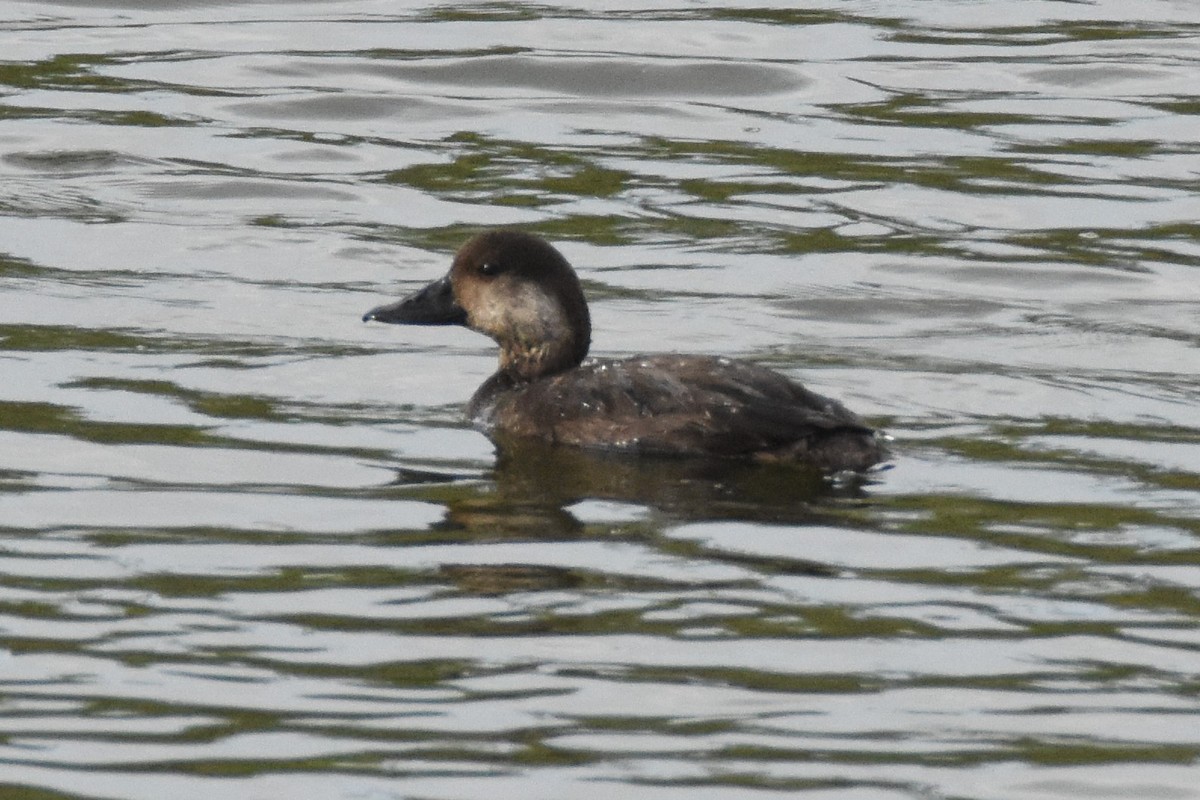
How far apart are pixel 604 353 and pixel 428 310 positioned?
106 centimetres

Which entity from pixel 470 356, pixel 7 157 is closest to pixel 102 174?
pixel 7 157

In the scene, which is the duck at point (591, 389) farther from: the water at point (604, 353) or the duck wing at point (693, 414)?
the water at point (604, 353)

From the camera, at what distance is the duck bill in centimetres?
1027

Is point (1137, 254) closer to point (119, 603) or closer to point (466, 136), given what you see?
point (466, 136)

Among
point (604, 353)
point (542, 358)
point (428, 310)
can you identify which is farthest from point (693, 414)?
point (604, 353)

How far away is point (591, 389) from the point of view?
9.24 meters

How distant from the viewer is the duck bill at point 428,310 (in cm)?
1027

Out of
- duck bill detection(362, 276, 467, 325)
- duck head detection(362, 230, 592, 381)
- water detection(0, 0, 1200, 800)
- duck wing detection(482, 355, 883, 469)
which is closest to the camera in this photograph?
water detection(0, 0, 1200, 800)

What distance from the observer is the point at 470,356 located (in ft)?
36.7

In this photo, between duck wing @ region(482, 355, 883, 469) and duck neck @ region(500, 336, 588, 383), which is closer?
duck wing @ region(482, 355, 883, 469)

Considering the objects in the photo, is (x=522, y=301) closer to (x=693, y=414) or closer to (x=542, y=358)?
(x=542, y=358)

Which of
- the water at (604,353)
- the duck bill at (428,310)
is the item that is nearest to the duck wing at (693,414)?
the water at (604,353)

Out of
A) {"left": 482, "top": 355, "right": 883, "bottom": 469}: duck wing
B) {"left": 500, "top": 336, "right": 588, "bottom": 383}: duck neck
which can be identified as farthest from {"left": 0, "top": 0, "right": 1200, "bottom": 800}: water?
{"left": 500, "top": 336, "right": 588, "bottom": 383}: duck neck

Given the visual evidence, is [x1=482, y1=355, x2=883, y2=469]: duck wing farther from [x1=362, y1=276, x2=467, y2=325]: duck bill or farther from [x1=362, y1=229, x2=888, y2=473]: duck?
[x1=362, y1=276, x2=467, y2=325]: duck bill
